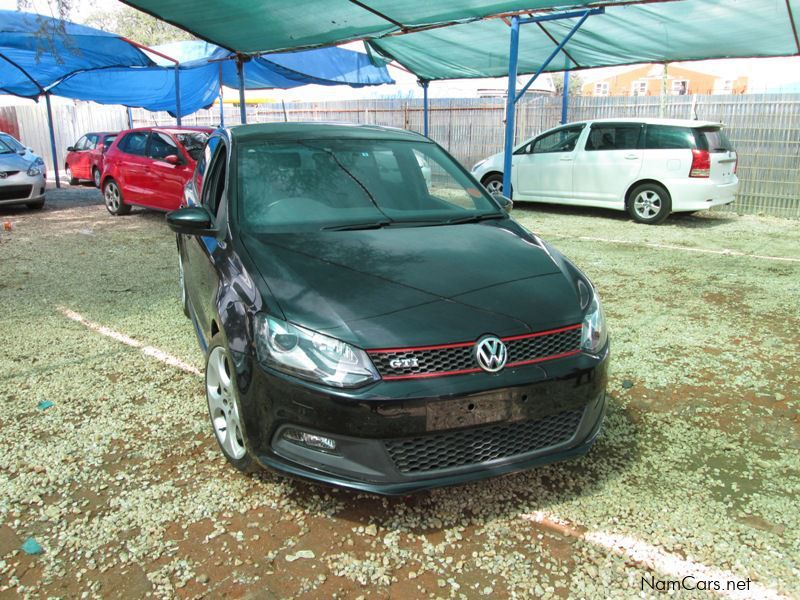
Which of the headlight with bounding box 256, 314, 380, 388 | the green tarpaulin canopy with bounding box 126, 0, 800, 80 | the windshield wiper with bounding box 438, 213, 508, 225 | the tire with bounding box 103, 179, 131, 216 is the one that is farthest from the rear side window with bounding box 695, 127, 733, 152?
the tire with bounding box 103, 179, 131, 216

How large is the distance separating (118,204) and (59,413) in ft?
27.8

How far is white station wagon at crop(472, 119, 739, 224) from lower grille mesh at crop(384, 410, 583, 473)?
817 centimetres

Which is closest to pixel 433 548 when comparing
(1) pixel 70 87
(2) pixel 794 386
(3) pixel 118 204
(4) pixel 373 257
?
(4) pixel 373 257

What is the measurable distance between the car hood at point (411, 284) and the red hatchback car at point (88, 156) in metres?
15.1

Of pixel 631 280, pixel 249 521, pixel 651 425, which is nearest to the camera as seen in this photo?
pixel 249 521

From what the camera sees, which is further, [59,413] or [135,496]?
[59,413]

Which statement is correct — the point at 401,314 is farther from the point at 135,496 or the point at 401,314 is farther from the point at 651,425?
the point at 651,425

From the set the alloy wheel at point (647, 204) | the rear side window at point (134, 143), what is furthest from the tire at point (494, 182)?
the rear side window at point (134, 143)

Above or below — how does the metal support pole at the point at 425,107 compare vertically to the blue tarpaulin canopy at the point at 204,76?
below

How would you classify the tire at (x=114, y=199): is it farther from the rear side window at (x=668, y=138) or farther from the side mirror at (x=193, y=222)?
the rear side window at (x=668, y=138)

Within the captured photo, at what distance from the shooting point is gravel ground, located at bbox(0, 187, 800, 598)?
220cm

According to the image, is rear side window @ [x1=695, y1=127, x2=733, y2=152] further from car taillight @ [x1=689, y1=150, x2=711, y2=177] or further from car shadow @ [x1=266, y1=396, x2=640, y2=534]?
car shadow @ [x1=266, y1=396, x2=640, y2=534]

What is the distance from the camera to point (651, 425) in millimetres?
3291

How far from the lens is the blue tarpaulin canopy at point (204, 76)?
13555mm
